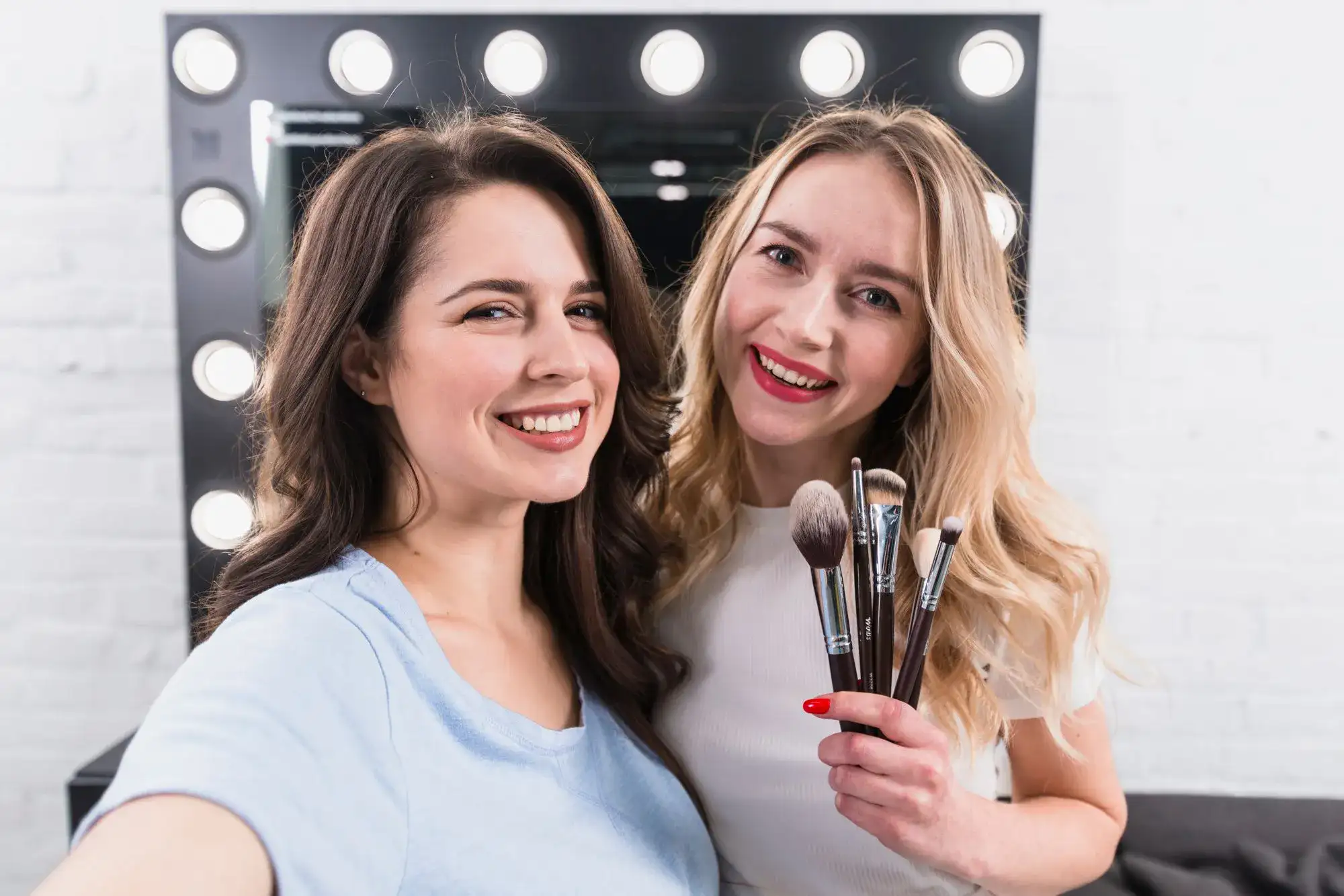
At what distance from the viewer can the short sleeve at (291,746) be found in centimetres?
48

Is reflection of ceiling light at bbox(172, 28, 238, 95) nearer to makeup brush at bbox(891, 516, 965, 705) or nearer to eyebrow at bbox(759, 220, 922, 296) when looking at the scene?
eyebrow at bbox(759, 220, 922, 296)

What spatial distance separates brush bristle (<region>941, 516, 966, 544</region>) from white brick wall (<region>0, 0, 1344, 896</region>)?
38.3 inches

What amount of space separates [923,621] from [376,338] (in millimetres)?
437

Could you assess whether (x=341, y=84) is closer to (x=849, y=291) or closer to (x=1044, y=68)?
(x=849, y=291)

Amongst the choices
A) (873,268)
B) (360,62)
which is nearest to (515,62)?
(360,62)

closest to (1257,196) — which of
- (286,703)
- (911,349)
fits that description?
(911,349)

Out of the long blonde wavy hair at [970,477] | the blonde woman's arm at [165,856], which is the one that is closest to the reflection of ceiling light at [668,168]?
the long blonde wavy hair at [970,477]

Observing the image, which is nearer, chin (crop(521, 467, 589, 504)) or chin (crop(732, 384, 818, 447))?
chin (crop(521, 467, 589, 504))

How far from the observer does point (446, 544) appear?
2.52ft

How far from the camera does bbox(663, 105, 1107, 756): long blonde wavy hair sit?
0.86 metres

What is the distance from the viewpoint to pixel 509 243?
0.71 metres

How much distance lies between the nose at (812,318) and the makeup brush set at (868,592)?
0.25 metres

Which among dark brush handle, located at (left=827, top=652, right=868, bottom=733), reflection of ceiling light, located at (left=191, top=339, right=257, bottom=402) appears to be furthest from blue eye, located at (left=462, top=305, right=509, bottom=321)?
reflection of ceiling light, located at (left=191, top=339, right=257, bottom=402)

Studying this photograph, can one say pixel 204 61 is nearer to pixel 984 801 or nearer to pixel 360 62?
pixel 360 62
